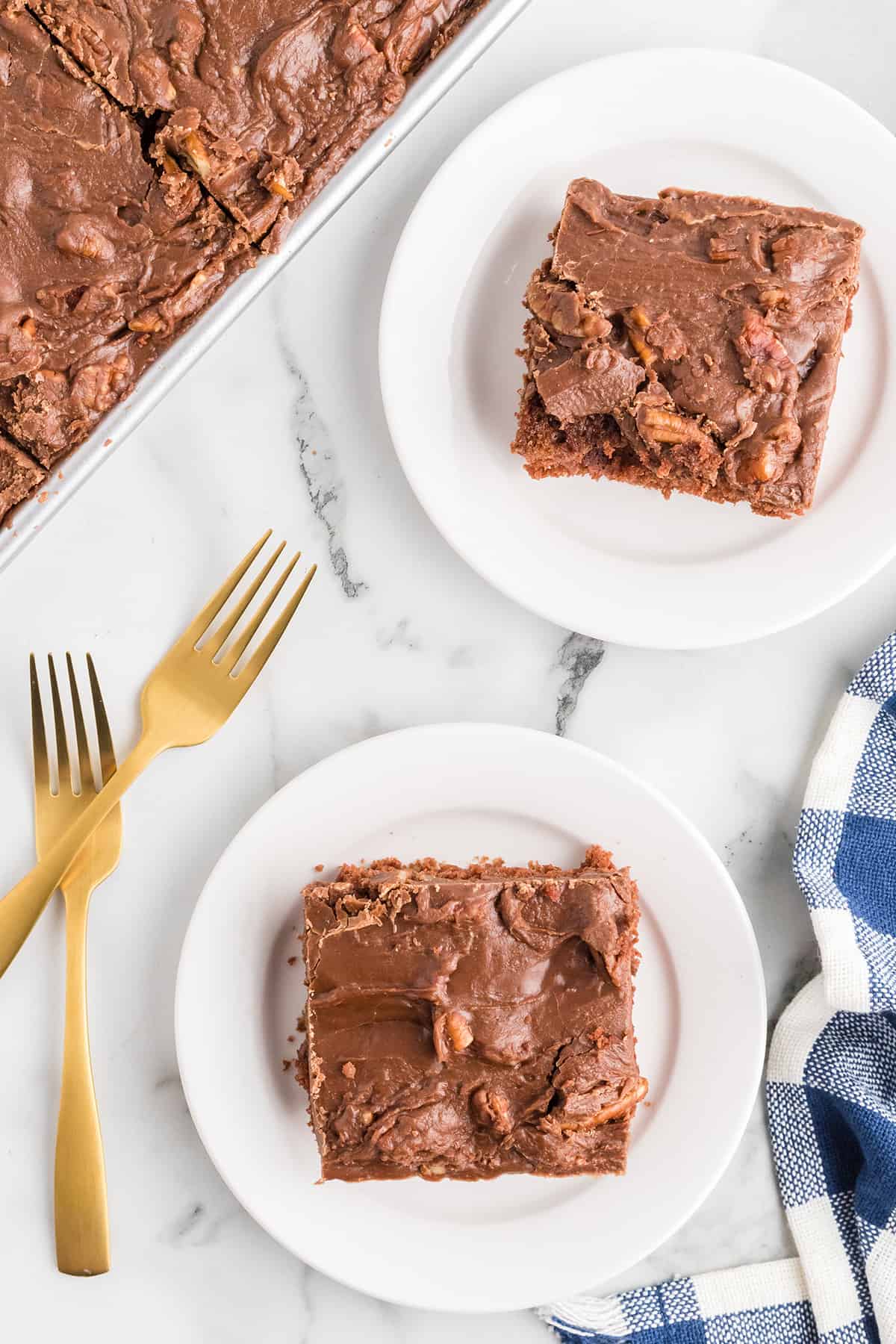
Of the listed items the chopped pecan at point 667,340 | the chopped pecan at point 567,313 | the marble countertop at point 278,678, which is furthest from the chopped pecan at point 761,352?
the marble countertop at point 278,678

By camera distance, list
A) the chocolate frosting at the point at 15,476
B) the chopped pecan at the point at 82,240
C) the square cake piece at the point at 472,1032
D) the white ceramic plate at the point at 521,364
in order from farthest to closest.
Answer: the white ceramic plate at the point at 521,364 < the square cake piece at the point at 472,1032 < the chocolate frosting at the point at 15,476 < the chopped pecan at the point at 82,240

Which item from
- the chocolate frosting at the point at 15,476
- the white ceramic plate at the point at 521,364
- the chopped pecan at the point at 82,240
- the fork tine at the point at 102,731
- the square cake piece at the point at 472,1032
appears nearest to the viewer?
the chopped pecan at the point at 82,240

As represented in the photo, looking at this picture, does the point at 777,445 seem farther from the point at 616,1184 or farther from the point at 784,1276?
the point at 784,1276

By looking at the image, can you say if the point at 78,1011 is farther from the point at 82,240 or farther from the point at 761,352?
the point at 761,352

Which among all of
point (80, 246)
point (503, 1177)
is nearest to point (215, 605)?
point (80, 246)

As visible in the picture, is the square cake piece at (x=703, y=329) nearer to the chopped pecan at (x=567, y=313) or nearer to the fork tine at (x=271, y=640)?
the chopped pecan at (x=567, y=313)

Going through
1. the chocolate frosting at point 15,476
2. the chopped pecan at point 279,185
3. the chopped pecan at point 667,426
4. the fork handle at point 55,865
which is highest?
the chopped pecan at point 667,426

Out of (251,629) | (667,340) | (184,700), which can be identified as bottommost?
(184,700)

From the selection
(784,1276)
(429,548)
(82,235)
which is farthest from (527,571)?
(784,1276)
